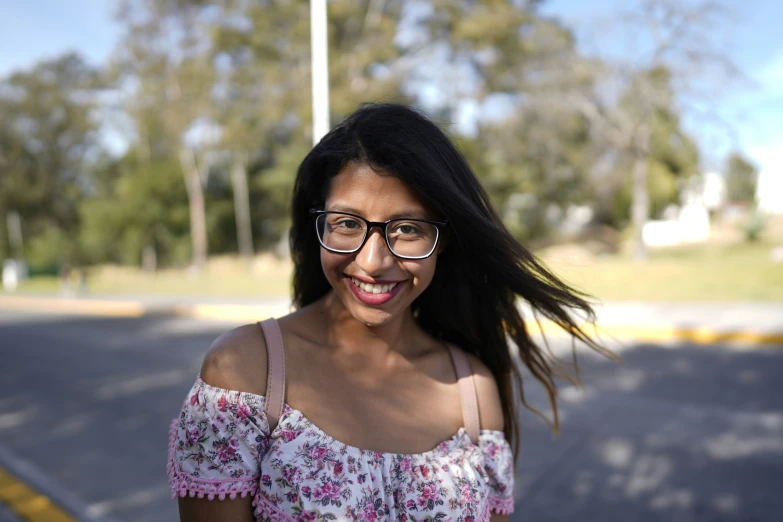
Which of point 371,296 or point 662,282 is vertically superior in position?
point 371,296

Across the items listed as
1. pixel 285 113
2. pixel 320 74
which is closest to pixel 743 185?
pixel 285 113

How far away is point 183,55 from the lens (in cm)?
2922

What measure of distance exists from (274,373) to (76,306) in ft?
66.5

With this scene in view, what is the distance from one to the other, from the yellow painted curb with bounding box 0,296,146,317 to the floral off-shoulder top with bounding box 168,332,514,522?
1578cm

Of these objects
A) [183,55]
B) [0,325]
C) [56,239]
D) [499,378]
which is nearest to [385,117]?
[499,378]

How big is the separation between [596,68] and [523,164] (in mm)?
8328

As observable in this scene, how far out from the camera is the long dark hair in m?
1.57

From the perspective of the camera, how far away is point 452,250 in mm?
1942

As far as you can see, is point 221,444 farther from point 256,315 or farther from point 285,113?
point 285,113

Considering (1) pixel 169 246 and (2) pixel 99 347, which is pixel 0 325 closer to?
(2) pixel 99 347

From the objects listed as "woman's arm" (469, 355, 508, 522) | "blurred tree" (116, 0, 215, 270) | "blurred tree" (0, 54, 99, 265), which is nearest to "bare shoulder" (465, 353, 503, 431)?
"woman's arm" (469, 355, 508, 522)

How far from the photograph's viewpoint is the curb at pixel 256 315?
9.20 m

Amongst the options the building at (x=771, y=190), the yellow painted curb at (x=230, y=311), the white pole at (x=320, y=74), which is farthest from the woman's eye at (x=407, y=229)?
the building at (x=771, y=190)

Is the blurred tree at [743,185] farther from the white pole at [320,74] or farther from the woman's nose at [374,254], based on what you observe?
the woman's nose at [374,254]
